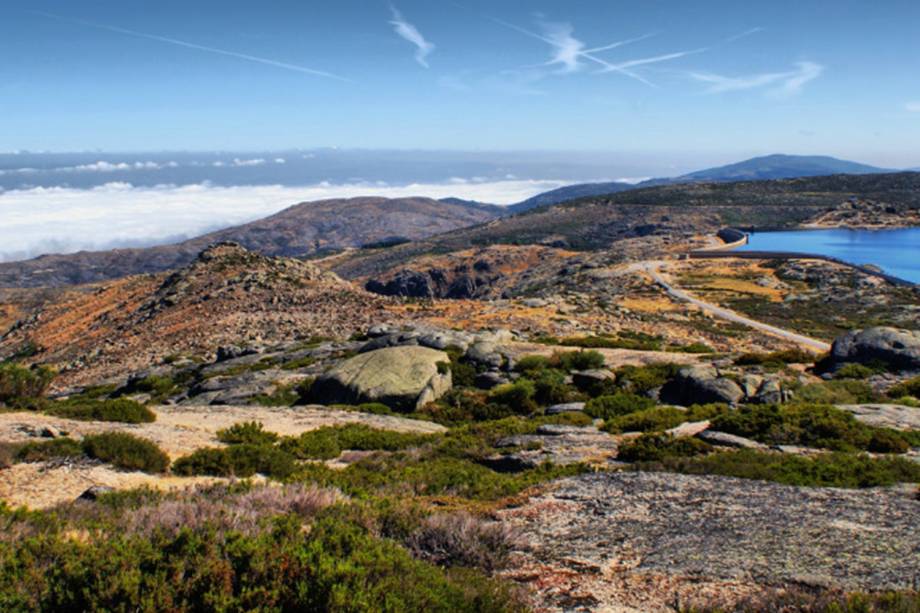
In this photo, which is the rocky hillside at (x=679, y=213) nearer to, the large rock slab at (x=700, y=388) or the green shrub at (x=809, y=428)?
the large rock slab at (x=700, y=388)

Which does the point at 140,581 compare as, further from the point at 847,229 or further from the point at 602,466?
the point at 847,229

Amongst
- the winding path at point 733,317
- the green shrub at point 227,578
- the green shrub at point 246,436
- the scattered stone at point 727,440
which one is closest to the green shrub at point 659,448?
the scattered stone at point 727,440

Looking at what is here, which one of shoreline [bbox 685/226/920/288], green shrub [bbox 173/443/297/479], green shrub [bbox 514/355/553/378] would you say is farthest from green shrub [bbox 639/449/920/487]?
shoreline [bbox 685/226/920/288]

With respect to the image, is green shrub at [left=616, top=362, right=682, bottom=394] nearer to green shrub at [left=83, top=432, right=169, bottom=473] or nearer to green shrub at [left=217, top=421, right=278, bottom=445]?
Answer: green shrub at [left=217, top=421, right=278, bottom=445]

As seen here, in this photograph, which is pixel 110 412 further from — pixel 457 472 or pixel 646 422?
pixel 646 422

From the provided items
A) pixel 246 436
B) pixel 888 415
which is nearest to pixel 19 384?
pixel 246 436

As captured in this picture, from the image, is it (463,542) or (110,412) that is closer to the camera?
(463,542)
